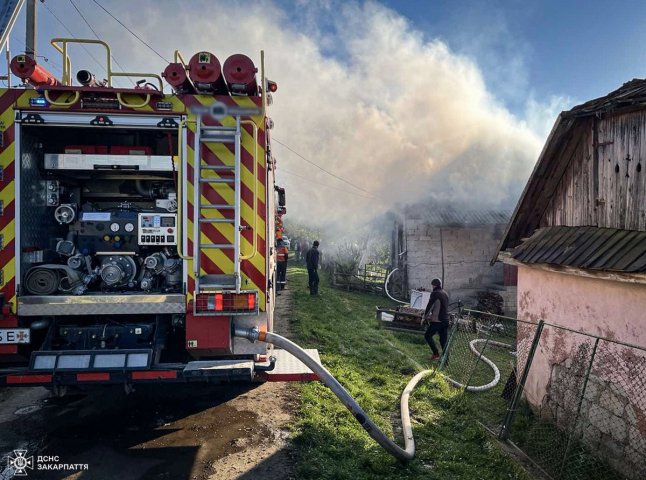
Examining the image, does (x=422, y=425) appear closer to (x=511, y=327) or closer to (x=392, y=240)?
(x=511, y=327)

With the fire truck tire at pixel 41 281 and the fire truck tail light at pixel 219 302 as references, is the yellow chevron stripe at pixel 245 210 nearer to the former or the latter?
the fire truck tail light at pixel 219 302

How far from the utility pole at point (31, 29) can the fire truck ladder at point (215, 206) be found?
30.0 feet

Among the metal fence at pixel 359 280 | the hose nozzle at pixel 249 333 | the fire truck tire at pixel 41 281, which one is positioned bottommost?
the metal fence at pixel 359 280

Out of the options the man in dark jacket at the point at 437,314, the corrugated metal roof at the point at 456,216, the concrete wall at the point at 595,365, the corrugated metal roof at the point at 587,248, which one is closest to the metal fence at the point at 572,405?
the concrete wall at the point at 595,365

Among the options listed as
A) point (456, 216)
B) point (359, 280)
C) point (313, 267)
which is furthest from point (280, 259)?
point (456, 216)

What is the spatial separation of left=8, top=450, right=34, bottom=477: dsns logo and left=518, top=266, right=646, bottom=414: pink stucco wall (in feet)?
19.0

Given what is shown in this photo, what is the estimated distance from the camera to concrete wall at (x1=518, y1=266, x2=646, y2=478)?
4680 mm

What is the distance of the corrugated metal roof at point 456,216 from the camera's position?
17.0 metres

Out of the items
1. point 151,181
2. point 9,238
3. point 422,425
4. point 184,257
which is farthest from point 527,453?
point 9,238

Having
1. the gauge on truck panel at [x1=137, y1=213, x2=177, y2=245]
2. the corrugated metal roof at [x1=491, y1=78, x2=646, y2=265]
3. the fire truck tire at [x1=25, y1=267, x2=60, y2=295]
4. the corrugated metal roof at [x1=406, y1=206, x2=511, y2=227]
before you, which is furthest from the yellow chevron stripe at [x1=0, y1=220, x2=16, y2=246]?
the corrugated metal roof at [x1=406, y1=206, x2=511, y2=227]

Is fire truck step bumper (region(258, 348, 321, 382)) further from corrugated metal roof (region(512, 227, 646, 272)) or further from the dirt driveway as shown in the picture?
corrugated metal roof (region(512, 227, 646, 272))

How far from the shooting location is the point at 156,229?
4832mm

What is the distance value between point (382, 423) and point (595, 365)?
2538mm

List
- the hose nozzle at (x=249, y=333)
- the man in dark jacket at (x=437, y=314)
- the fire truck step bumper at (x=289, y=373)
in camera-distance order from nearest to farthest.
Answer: the hose nozzle at (x=249, y=333)
the fire truck step bumper at (x=289, y=373)
the man in dark jacket at (x=437, y=314)
